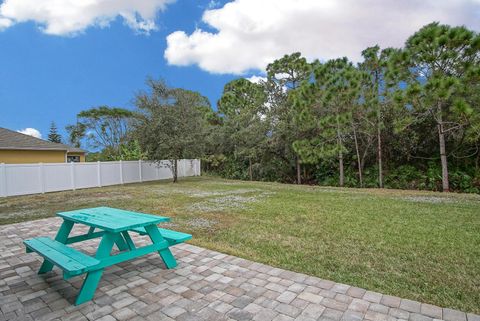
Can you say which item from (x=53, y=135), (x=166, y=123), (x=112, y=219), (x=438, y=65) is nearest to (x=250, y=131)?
(x=166, y=123)

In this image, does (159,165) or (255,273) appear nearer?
(255,273)

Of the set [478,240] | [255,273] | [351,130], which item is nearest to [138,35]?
[351,130]

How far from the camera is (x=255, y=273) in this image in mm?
3037

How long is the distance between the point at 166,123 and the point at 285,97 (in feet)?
21.6

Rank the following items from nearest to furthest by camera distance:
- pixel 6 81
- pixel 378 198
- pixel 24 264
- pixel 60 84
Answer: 1. pixel 24 264
2. pixel 378 198
3. pixel 6 81
4. pixel 60 84

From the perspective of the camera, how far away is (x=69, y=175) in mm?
12094

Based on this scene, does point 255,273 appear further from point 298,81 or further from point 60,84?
point 60,84

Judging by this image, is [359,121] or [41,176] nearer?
[41,176]

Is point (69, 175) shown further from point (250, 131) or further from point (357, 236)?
point (357, 236)

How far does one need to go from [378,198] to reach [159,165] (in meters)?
11.8

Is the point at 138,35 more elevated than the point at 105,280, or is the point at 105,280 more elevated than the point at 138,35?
the point at 138,35

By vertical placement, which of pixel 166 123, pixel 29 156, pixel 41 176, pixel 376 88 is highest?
pixel 376 88

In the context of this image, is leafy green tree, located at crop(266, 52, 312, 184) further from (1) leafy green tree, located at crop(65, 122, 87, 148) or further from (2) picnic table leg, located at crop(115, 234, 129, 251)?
(1) leafy green tree, located at crop(65, 122, 87, 148)

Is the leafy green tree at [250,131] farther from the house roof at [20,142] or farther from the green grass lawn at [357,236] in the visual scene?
the house roof at [20,142]
